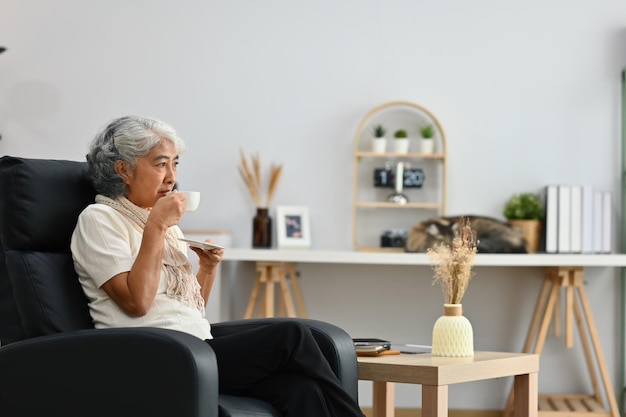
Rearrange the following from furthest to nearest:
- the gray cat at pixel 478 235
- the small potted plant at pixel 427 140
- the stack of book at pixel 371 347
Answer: the small potted plant at pixel 427 140
the gray cat at pixel 478 235
the stack of book at pixel 371 347

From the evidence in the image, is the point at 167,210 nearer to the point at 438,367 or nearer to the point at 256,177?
the point at 438,367

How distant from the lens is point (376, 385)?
11.1ft

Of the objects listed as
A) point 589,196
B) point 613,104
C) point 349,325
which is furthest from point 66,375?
point 613,104

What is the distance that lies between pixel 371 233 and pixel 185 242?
2.08 metres

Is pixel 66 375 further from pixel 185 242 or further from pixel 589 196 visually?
pixel 589 196

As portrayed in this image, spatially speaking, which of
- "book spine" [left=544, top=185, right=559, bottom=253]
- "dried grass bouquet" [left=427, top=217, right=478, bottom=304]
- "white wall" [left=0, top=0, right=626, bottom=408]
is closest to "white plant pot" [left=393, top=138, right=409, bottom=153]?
"white wall" [left=0, top=0, right=626, bottom=408]

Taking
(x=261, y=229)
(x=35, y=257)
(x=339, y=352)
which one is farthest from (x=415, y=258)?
(x=35, y=257)

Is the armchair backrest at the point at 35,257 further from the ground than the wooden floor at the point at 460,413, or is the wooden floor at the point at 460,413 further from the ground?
the armchair backrest at the point at 35,257

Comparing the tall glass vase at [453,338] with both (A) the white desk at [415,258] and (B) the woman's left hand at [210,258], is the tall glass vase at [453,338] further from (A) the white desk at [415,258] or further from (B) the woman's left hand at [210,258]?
(A) the white desk at [415,258]

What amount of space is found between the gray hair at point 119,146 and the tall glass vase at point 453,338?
1.00 metres

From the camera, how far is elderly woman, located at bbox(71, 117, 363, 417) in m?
2.46

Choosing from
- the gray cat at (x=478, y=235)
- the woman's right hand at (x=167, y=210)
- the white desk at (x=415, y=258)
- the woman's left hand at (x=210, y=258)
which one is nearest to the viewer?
the woman's right hand at (x=167, y=210)

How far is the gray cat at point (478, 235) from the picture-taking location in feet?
14.5

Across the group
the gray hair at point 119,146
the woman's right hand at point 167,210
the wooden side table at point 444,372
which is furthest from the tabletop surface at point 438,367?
the gray hair at point 119,146
